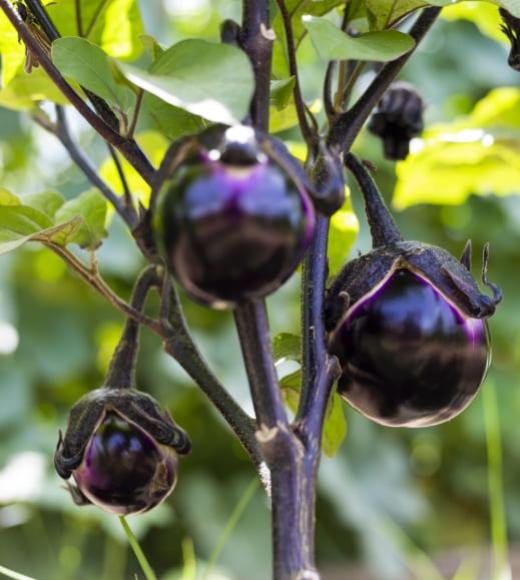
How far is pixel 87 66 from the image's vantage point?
0.43 metres

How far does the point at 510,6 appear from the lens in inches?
17.6

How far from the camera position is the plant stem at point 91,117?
44 centimetres

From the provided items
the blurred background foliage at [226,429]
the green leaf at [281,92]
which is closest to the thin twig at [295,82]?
the green leaf at [281,92]

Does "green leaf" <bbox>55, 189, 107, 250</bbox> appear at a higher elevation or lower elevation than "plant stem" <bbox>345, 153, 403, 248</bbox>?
lower

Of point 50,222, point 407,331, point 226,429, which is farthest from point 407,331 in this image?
point 226,429

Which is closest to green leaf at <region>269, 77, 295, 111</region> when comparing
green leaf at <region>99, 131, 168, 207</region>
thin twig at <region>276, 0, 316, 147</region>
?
thin twig at <region>276, 0, 316, 147</region>

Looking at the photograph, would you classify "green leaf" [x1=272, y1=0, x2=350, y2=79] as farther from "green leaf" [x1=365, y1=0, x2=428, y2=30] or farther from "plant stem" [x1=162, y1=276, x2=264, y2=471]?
"plant stem" [x1=162, y1=276, x2=264, y2=471]

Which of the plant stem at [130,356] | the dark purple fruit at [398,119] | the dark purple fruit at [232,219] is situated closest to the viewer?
the dark purple fruit at [232,219]

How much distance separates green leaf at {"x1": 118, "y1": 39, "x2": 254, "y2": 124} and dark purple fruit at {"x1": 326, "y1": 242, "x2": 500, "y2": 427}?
121 mm

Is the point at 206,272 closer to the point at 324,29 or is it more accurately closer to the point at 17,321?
the point at 324,29

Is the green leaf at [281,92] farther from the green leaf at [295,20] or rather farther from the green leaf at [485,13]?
the green leaf at [485,13]

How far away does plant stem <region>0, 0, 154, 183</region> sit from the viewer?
0.44 m

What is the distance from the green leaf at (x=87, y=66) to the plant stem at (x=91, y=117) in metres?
0.01

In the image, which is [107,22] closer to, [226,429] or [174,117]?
[174,117]
